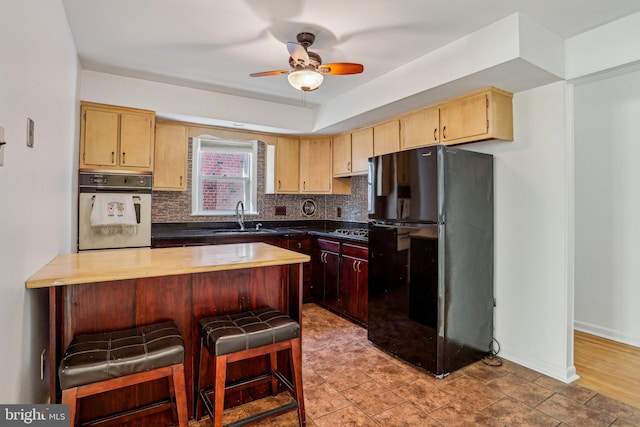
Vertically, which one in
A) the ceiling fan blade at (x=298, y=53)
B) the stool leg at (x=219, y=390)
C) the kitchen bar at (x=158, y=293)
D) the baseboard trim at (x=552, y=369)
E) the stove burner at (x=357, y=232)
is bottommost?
the baseboard trim at (x=552, y=369)

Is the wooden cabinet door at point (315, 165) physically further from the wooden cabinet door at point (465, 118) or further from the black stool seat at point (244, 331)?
the black stool seat at point (244, 331)

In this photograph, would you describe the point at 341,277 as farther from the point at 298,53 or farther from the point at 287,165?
the point at 298,53

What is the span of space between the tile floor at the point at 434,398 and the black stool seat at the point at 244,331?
0.61 meters

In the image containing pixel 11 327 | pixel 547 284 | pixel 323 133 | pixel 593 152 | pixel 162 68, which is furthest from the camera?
pixel 323 133

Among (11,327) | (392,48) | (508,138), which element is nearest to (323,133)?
(392,48)

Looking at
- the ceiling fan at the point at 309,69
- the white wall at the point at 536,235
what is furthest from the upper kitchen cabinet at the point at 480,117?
the ceiling fan at the point at 309,69

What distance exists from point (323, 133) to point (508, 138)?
2361mm

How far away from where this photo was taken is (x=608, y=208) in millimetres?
3420

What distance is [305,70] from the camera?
8.20 ft

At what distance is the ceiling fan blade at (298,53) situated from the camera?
2309mm

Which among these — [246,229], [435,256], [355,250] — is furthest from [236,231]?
[435,256]

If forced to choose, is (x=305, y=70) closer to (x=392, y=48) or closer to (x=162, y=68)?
(x=392, y=48)

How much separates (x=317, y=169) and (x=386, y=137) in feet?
4.34

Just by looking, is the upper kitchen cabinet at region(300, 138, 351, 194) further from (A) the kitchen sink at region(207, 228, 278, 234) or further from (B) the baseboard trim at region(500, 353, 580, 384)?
(B) the baseboard trim at region(500, 353, 580, 384)
